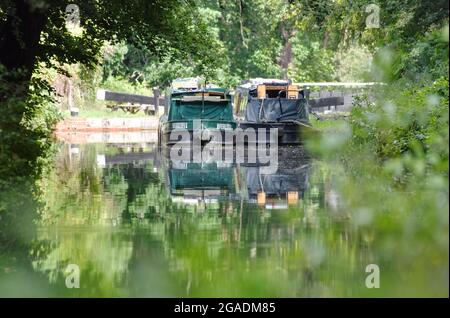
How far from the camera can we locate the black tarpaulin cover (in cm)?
3253

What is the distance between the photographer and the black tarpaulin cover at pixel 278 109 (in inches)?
1281

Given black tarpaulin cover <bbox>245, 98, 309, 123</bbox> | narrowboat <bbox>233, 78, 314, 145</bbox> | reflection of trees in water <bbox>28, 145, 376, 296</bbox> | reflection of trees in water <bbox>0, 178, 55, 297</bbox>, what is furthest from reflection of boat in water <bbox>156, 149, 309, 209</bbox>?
black tarpaulin cover <bbox>245, 98, 309, 123</bbox>

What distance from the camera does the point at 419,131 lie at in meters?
19.3

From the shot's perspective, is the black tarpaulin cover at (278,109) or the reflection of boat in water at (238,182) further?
the black tarpaulin cover at (278,109)

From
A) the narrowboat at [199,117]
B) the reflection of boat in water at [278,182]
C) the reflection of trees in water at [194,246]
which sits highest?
the narrowboat at [199,117]

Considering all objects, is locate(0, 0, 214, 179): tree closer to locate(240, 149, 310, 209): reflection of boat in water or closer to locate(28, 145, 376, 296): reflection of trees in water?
locate(28, 145, 376, 296): reflection of trees in water

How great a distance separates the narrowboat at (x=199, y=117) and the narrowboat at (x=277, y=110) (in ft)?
3.32

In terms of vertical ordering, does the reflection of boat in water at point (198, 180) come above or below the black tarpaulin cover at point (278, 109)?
below

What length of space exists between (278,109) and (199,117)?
10.1 feet

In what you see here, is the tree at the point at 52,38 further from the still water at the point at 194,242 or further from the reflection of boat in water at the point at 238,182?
the reflection of boat in water at the point at 238,182

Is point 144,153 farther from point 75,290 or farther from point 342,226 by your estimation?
point 75,290

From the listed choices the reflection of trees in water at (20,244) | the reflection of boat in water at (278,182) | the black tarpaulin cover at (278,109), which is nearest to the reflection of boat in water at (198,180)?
the reflection of boat in water at (278,182)

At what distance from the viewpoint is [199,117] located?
30875 millimetres
